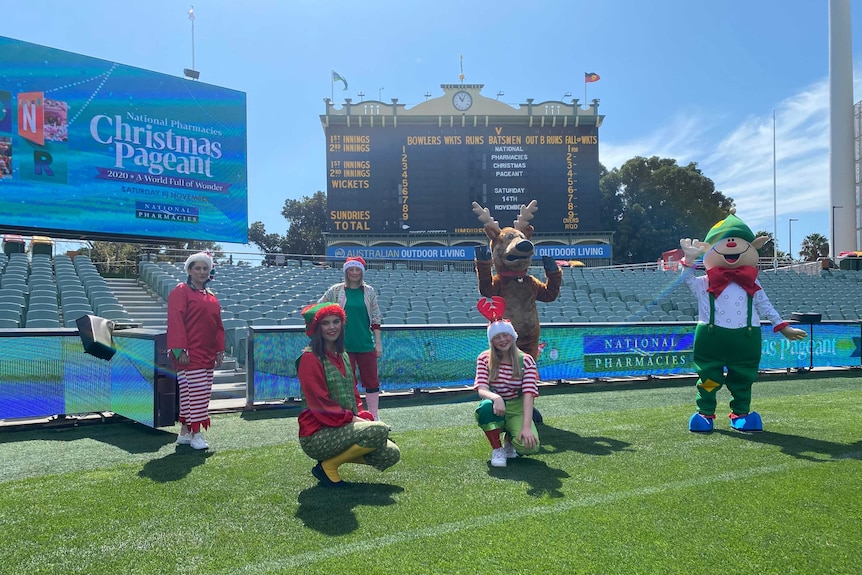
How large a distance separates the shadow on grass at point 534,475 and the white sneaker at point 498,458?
0.03m

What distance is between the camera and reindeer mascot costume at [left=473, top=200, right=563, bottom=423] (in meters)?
5.37

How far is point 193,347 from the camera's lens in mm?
4574

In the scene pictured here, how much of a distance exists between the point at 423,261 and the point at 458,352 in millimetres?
15263

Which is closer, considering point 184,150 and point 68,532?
point 68,532

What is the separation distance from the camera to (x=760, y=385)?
859 centimetres

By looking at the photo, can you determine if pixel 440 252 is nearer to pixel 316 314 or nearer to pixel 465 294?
pixel 465 294

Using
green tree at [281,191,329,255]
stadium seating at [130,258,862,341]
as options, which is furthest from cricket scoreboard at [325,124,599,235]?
green tree at [281,191,329,255]

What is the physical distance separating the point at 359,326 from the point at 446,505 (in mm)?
2347

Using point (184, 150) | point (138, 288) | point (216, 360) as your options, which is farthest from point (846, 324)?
point (184, 150)

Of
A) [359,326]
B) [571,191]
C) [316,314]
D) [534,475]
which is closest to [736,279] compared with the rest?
[534,475]

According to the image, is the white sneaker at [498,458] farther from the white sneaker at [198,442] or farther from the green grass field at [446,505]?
the white sneaker at [198,442]

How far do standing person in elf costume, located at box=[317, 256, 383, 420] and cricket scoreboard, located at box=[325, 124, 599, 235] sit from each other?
61.7ft

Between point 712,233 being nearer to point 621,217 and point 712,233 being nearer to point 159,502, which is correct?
point 159,502

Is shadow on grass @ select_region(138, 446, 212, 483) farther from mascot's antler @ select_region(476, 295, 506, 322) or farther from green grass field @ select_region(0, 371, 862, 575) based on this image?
mascot's antler @ select_region(476, 295, 506, 322)
